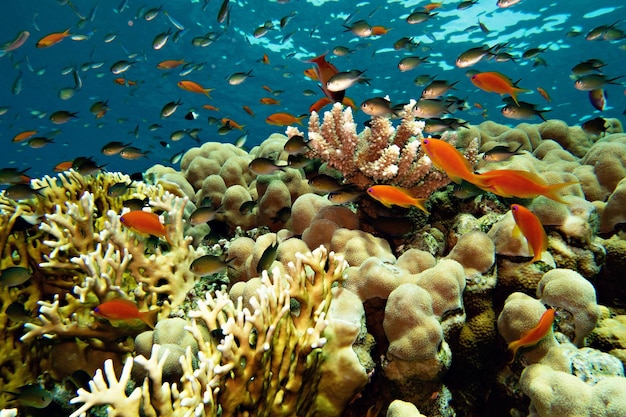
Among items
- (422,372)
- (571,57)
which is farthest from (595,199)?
(571,57)

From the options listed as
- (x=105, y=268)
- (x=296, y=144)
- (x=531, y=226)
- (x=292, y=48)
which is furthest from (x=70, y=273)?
(x=292, y=48)

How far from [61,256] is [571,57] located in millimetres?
30554

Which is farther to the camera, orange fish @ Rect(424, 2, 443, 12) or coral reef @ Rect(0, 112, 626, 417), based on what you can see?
orange fish @ Rect(424, 2, 443, 12)

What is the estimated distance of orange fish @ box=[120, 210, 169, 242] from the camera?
312 centimetres

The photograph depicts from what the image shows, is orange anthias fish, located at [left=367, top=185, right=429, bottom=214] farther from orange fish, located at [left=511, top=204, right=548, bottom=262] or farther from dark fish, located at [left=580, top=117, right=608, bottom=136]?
dark fish, located at [left=580, top=117, right=608, bottom=136]

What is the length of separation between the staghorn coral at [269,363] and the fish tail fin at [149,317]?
28.1 inches

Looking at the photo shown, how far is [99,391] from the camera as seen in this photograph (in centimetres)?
156

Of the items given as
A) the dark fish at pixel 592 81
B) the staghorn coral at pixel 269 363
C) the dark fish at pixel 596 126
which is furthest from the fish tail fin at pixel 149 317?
the dark fish at pixel 592 81

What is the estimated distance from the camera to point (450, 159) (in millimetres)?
2537

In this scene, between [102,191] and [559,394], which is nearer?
[559,394]

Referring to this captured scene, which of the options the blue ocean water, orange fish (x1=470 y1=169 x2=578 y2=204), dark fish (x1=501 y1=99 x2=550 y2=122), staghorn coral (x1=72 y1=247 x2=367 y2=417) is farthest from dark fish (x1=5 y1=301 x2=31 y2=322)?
the blue ocean water

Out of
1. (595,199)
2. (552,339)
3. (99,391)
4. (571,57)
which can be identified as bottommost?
(571,57)

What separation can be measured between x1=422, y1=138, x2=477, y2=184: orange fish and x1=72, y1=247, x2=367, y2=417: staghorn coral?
3.69ft

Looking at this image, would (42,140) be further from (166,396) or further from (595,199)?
(595,199)
